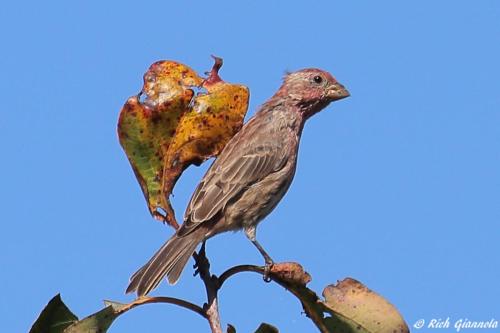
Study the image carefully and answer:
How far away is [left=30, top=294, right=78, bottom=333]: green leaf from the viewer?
3.54m

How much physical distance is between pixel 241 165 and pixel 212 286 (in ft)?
9.07

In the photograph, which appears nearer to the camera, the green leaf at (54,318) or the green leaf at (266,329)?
the green leaf at (266,329)

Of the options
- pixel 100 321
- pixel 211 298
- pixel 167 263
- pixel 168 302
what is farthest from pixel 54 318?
pixel 167 263

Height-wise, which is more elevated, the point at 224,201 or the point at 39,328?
the point at 224,201

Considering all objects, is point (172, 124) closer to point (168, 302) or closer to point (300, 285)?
point (300, 285)

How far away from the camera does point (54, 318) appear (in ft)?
11.7

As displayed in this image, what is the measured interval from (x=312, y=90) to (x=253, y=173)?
1207 millimetres

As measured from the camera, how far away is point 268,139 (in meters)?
6.61

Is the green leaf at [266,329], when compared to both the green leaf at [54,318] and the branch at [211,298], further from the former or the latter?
the green leaf at [54,318]

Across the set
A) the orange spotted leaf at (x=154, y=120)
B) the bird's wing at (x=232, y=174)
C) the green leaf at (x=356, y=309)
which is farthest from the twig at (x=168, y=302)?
the bird's wing at (x=232, y=174)

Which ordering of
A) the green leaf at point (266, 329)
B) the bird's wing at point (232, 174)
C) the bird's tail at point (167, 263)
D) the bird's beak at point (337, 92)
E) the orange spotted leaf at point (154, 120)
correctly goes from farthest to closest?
the bird's beak at point (337, 92)
the bird's wing at point (232, 174)
the bird's tail at point (167, 263)
the orange spotted leaf at point (154, 120)
the green leaf at point (266, 329)

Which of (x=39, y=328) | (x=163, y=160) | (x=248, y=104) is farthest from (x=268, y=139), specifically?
(x=39, y=328)

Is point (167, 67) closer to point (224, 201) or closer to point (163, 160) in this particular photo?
point (163, 160)

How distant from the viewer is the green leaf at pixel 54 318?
3537 millimetres
